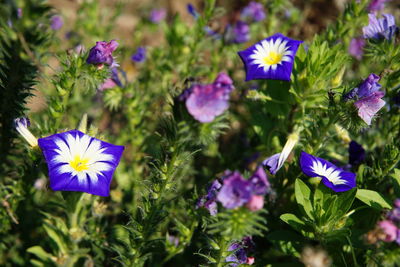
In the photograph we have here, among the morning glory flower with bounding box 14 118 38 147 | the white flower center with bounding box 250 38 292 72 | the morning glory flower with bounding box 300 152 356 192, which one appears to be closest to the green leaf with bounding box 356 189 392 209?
the morning glory flower with bounding box 300 152 356 192

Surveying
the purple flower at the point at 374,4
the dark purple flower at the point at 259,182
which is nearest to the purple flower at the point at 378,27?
the purple flower at the point at 374,4

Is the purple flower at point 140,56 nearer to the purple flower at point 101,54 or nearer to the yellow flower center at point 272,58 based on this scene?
the yellow flower center at point 272,58

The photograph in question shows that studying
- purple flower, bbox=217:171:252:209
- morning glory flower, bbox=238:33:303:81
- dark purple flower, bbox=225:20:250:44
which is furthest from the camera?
dark purple flower, bbox=225:20:250:44

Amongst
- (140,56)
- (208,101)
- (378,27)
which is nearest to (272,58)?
(378,27)

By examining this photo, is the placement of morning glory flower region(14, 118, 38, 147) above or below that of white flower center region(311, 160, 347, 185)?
below

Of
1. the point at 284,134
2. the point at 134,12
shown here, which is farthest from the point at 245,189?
the point at 134,12

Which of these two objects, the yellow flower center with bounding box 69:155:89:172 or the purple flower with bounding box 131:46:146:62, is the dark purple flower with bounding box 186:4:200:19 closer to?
the purple flower with bounding box 131:46:146:62

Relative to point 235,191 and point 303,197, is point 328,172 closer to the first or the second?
point 303,197

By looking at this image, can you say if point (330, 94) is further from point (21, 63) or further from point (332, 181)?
point (21, 63)
